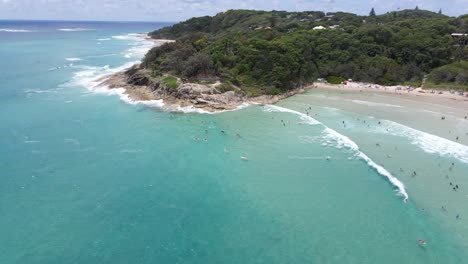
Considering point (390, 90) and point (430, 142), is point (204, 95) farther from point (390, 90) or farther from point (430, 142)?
point (390, 90)

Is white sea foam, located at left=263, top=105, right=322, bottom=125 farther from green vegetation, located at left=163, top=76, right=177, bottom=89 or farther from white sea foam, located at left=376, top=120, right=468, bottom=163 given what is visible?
green vegetation, located at left=163, top=76, right=177, bottom=89

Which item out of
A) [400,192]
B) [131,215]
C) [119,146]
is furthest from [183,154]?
[400,192]

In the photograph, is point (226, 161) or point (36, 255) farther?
point (226, 161)

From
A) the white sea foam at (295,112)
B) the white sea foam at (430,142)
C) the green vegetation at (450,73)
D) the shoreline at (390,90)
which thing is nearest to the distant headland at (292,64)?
the green vegetation at (450,73)

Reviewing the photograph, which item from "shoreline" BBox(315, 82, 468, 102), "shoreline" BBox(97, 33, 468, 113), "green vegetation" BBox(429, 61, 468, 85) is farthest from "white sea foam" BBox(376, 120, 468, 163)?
"green vegetation" BBox(429, 61, 468, 85)

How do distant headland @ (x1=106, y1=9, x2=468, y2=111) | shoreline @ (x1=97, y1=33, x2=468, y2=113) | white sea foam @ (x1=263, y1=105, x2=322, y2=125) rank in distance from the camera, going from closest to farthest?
1. white sea foam @ (x1=263, y1=105, x2=322, y2=125)
2. shoreline @ (x1=97, y1=33, x2=468, y2=113)
3. distant headland @ (x1=106, y1=9, x2=468, y2=111)

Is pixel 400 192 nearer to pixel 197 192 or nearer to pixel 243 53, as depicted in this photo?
pixel 197 192
